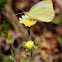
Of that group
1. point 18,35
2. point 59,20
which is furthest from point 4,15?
point 59,20

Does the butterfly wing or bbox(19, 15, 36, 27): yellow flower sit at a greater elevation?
the butterfly wing

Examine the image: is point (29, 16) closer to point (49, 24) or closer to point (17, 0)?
point (49, 24)

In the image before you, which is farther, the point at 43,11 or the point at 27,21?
the point at 43,11

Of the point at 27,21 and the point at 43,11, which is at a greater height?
the point at 43,11

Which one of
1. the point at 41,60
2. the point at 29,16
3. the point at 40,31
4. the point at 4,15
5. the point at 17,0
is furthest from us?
the point at 17,0

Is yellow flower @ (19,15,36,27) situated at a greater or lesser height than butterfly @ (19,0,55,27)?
lesser

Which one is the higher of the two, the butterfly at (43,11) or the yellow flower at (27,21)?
the butterfly at (43,11)

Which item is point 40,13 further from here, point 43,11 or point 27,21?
point 27,21

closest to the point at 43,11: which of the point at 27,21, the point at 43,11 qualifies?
the point at 43,11
